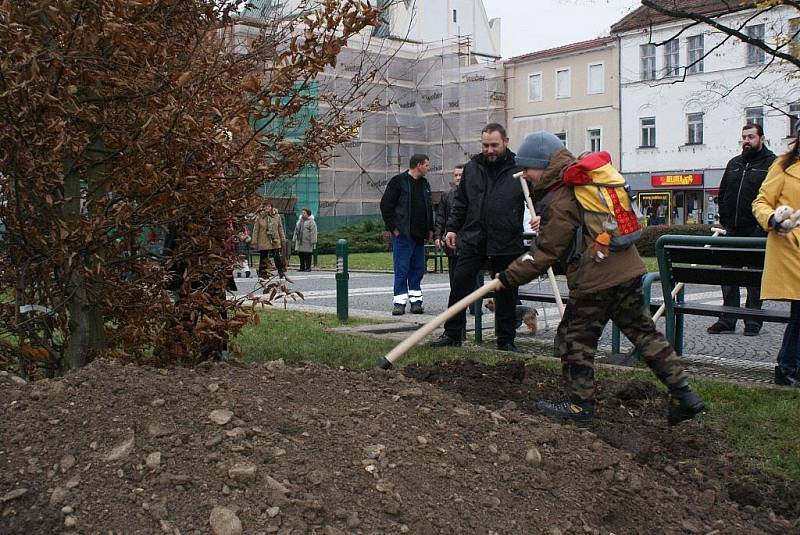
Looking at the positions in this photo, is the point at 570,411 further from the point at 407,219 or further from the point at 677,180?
the point at 677,180

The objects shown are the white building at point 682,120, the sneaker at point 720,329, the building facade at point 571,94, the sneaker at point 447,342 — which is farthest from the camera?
the building facade at point 571,94

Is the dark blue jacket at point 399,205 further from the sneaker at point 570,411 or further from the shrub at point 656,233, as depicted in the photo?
the shrub at point 656,233

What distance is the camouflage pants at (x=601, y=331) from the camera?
5.38 m

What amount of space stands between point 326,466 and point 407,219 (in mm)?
8350

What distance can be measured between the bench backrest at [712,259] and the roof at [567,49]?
45.9 meters

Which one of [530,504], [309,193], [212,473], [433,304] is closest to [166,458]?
[212,473]

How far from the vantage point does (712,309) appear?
7816 millimetres

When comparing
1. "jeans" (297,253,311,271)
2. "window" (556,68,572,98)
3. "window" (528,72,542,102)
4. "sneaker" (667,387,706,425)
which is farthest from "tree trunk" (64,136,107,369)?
"window" (528,72,542,102)

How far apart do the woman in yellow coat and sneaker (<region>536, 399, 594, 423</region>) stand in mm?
2011

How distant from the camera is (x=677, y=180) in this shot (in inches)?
1956

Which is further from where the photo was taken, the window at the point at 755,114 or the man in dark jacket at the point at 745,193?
the window at the point at 755,114

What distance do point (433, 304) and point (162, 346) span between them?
27.9 ft

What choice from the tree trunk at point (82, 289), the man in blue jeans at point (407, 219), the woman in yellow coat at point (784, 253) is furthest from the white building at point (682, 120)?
the tree trunk at point (82, 289)

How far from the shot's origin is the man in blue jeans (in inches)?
471
